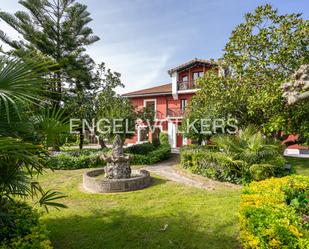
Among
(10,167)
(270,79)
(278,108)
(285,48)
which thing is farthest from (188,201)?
(285,48)

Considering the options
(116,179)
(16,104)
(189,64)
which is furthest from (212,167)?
(189,64)

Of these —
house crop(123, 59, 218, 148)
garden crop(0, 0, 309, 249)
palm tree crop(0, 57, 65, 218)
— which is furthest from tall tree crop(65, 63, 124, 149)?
palm tree crop(0, 57, 65, 218)

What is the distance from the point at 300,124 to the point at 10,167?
976 cm

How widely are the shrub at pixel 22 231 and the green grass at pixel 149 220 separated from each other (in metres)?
1.07

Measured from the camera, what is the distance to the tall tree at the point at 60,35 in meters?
17.7

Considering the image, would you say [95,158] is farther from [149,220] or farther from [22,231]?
[22,231]

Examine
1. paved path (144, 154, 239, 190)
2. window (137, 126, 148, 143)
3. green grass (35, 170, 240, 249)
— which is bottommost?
green grass (35, 170, 240, 249)

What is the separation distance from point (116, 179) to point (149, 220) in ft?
10.4

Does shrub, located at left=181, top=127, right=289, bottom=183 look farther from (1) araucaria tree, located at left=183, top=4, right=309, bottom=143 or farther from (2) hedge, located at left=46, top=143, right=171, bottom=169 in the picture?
(2) hedge, located at left=46, top=143, right=171, bottom=169

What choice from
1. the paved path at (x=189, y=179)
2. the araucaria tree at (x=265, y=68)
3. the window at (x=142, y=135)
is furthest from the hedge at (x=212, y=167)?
the window at (x=142, y=135)

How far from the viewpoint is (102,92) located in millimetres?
16516

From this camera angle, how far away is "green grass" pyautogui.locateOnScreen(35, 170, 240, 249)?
14.0 feet

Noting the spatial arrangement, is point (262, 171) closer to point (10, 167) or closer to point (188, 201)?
point (188, 201)

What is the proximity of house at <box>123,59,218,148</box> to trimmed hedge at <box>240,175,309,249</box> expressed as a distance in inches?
680
